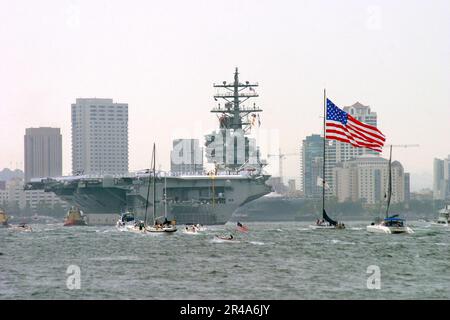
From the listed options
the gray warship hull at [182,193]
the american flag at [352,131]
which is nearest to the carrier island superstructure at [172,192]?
the gray warship hull at [182,193]

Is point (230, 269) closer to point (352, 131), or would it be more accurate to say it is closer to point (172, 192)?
point (352, 131)

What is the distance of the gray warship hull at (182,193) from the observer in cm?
17400

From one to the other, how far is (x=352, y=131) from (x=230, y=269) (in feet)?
135

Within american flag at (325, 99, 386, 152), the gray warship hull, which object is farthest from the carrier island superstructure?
american flag at (325, 99, 386, 152)

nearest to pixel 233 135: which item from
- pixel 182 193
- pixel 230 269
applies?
pixel 182 193

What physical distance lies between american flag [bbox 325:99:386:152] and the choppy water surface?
8550 millimetres

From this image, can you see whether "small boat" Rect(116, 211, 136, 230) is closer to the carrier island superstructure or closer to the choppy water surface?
the carrier island superstructure

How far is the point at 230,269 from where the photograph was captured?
218ft

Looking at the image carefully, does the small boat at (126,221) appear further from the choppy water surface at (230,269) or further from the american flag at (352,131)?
the choppy water surface at (230,269)

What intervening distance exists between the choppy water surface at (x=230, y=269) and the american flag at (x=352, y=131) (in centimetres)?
855

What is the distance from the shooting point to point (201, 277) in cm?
6153

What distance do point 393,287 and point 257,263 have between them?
16.2 metres
